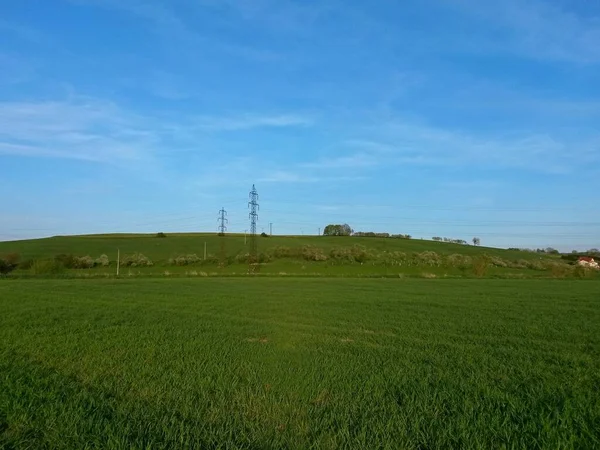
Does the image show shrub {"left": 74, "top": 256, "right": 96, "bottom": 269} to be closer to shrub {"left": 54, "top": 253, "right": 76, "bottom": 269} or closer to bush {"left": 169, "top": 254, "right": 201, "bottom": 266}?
shrub {"left": 54, "top": 253, "right": 76, "bottom": 269}

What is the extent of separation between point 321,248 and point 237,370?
82.2m

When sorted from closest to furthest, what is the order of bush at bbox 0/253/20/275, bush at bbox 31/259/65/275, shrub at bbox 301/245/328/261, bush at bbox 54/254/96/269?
bush at bbox 31/259/65/275, bush at bbox 0/253/20/275, bush at bbox 54/254/96/269, shrub at bbox 301/245/328/261

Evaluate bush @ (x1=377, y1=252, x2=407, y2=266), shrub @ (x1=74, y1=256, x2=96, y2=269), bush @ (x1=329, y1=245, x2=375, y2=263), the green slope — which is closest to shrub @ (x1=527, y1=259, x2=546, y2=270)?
the green slope

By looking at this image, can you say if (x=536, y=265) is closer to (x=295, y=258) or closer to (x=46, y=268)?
(x=295, y=258)

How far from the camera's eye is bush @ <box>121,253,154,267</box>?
7845 centimetres

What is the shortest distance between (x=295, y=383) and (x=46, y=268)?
6552 centimetres

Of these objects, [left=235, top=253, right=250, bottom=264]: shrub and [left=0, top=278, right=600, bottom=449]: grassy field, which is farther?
[left=235, top=253, right=250, bottom=264]: shrub

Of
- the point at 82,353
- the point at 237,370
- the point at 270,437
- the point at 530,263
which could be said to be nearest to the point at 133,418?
the point at 270,437

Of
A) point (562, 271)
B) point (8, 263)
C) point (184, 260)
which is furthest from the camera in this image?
point (184, 260)

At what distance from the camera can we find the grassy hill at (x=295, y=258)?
70500 millimetres

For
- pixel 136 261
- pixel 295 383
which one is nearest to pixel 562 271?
pixel 136 261

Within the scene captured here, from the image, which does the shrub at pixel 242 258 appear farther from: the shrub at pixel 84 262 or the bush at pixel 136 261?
the shrub at pixel 84 262

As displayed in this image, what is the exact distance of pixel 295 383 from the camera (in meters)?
8.09

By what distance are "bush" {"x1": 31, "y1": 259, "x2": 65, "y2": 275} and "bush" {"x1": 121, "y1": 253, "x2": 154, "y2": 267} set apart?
12.0 meters
